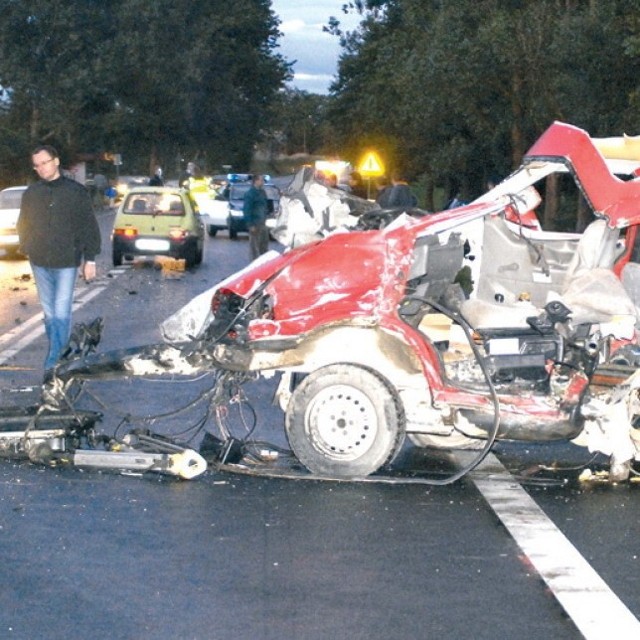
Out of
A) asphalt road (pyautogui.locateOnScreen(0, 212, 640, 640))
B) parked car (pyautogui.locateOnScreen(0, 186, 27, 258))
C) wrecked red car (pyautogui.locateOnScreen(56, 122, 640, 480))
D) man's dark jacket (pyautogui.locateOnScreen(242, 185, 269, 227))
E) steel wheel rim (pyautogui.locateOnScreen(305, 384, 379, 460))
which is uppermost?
wrecked red car (pyautogui.locateOnScreen(56, 122, 640, 480))

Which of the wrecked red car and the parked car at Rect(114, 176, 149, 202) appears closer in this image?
the wrecked red car

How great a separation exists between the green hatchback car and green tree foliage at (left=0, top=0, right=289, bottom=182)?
4985 centimetres

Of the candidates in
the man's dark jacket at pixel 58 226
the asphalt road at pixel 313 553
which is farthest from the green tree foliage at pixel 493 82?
the asphalt road at pixel 313 553

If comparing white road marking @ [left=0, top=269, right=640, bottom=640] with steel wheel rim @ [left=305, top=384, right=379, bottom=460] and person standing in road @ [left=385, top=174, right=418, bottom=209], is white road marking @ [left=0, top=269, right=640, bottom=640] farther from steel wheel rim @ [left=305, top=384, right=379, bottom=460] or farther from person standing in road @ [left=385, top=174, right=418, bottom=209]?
person standing in road @ [left=385, top=174, right=418, bottom=209]

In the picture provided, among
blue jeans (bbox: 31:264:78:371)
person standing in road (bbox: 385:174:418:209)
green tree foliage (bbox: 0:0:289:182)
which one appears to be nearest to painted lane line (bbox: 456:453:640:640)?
blue jeans (bbox: 31:264:78:371)

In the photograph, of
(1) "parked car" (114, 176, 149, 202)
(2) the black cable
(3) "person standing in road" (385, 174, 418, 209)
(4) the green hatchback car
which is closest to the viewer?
(2) the black cable

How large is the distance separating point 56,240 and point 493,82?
87.7ft

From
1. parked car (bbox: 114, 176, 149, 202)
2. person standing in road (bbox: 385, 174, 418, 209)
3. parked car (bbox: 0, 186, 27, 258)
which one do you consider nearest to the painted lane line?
person standing in road (bbox: 385, 174, 418, 209)

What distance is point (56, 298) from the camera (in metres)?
13.1

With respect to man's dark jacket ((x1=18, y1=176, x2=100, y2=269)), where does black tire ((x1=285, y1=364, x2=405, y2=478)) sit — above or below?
below

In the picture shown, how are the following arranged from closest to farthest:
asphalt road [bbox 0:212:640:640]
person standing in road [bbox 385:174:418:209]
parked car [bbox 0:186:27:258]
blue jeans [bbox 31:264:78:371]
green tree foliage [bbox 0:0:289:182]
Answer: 1. asphalt road [bbox 0:212:640:640]
2. blue jeans [bbox 31:264:78:371]
3. person standing in road [bbox 385:174:418:209]
4. parked car [bbox 0:186:27:258]
5. green tree foliage [bbox 0:0:289:182]

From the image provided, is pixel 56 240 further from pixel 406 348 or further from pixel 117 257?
pixel 117 257

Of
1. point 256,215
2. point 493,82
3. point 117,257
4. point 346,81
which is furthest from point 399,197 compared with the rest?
point 346,81

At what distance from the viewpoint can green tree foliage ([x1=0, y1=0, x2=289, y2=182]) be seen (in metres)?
85.4
